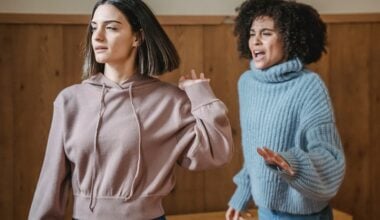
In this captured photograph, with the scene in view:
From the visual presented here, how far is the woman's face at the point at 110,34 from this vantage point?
1.22 meters

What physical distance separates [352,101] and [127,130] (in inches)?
74.8

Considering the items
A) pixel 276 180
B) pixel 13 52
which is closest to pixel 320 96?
pixel 276 180

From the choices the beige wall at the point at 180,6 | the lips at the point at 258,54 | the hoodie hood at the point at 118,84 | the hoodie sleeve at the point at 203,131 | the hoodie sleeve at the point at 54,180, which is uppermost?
the beige wall at the point at 180,6

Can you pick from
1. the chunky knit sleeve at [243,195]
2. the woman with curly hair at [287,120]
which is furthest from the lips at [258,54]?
the chunky knit sleeve at [243,195]

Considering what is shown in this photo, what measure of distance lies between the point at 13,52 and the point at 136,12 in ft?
4.08

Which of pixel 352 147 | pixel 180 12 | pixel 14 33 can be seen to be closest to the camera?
pixel 14 33

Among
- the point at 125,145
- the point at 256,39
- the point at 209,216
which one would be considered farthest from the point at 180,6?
the point at 125,145

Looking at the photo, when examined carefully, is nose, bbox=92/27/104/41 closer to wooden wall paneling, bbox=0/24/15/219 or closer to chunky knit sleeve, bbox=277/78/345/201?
chunky knit sleeve, bbox=277/78/345/201

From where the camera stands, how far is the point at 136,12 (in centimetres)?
124

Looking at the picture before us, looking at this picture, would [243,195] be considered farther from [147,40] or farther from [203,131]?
[147,40]


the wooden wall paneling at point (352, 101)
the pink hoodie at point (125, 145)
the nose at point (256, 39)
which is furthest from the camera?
the wooden wall paneling at point (352, 101)

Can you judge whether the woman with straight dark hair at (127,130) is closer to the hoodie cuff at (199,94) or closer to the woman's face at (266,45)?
the hoodie cuff at (199,94)

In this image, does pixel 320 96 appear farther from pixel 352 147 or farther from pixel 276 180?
pixel 352 147

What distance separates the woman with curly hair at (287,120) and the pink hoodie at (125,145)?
0.70 feet
